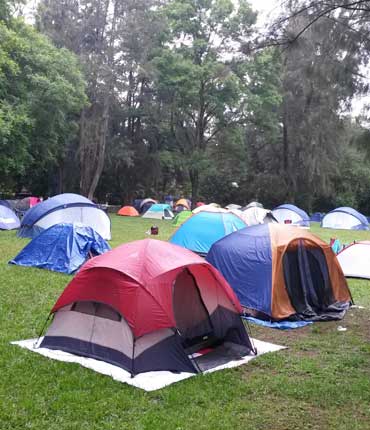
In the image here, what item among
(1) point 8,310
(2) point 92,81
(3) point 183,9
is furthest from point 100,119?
(1) point 8,310

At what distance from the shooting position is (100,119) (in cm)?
2608

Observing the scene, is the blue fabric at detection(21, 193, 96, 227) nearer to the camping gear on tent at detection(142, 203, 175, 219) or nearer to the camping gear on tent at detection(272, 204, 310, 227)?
the camping gear on tent at detection(142, 203, 175, 219)

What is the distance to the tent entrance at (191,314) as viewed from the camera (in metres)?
5.39

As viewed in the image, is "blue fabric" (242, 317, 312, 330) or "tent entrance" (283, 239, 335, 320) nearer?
"blue fabric" (242, 317, 312, 330)

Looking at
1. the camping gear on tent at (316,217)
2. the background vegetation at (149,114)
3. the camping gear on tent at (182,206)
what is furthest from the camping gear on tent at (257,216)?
the camping gear on tent at (316,217)

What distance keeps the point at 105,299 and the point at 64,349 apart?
73 cm

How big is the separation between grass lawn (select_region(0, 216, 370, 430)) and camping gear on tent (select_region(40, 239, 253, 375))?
327 mm

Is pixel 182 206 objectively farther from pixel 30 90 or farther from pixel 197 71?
pixel 30 90

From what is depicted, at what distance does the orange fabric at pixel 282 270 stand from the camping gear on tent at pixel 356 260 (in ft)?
8.50

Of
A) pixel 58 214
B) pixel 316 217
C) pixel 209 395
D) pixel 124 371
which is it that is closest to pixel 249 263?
pixel 124 371

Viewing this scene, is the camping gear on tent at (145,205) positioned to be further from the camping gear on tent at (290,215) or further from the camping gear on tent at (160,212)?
the camping gear on tent at (290,215)

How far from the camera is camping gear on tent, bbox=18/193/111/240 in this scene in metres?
13.8

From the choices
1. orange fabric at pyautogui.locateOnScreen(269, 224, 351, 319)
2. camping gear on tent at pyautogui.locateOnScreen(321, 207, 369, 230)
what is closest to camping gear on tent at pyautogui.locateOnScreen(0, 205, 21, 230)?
orange fabric at pyautogui.locateOnScreen(269, 224, 351, 319)

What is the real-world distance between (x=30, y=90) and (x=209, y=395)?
16.7m
